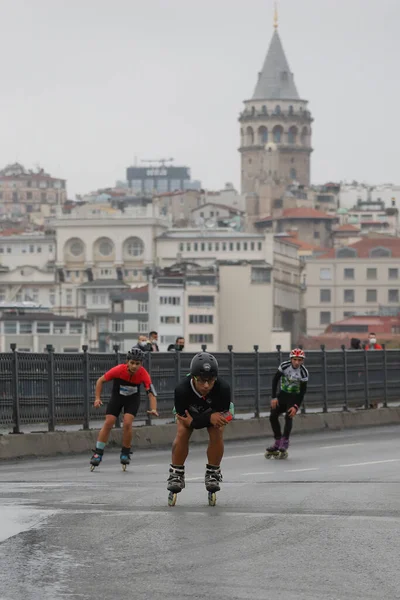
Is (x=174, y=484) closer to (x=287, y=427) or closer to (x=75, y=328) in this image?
(x=287, y=427)

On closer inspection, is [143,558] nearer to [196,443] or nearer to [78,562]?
[78,562]

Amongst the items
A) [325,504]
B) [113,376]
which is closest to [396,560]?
[325,504]

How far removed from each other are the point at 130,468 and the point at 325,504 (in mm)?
6772

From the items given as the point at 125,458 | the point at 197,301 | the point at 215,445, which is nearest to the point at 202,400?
the point at 215,445

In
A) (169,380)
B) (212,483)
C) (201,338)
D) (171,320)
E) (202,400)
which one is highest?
(171,320)

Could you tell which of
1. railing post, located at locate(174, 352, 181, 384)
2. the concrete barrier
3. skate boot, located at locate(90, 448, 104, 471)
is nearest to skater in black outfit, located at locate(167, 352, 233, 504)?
skate boot, located at locate(90, 448, 104, 471)

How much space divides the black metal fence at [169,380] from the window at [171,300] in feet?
501

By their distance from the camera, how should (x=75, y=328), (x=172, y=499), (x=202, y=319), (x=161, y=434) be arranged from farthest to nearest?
(x=202, y=319)
(x=75, y=328)
(x=161, y=434)
(x=172, y=499)

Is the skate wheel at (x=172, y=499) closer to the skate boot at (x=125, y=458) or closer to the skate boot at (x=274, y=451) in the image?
the skate boot at (x=125, y=458)

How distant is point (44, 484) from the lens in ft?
56.3

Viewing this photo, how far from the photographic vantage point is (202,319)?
633ft

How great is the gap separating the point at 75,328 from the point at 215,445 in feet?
559

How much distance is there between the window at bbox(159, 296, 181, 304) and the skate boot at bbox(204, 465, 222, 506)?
175m

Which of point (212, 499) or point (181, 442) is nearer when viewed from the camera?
point (212, 499)
